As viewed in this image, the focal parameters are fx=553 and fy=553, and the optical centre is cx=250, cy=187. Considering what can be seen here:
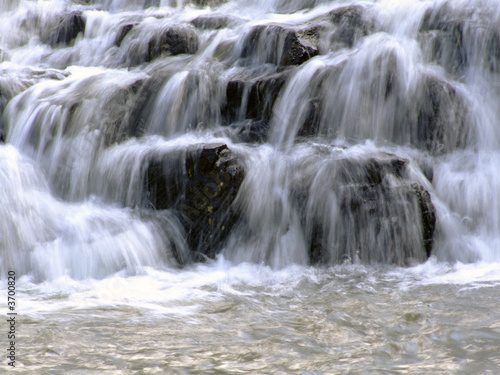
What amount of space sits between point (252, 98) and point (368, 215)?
2.28m

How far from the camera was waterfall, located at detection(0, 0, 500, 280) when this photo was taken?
16.2 ft

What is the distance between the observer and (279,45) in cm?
693

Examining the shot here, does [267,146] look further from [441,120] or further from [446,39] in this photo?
[446,39]

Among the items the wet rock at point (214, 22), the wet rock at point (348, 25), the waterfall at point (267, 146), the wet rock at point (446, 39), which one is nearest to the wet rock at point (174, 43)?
the waterfall at point (267, 146)

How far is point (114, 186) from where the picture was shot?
5746 mm

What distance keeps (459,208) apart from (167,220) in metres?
2.84

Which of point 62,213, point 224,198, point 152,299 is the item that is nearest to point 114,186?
point 62,213

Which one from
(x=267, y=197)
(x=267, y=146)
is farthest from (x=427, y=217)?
(x=267, y=146)

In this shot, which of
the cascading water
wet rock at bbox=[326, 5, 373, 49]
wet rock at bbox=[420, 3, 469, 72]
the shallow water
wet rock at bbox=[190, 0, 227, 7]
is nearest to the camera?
the shallow water

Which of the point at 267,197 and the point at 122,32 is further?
the point at 122,32

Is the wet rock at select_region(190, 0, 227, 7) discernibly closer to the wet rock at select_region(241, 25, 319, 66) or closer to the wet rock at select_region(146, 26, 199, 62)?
the wet rock at select_region(146, 26, 199, 62)

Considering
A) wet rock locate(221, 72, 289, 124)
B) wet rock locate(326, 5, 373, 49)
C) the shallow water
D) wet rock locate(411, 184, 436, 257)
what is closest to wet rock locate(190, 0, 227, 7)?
wet rock locate(326, 5, 373, 49)

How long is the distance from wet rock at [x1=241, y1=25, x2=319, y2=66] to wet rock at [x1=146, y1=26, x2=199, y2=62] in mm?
1095

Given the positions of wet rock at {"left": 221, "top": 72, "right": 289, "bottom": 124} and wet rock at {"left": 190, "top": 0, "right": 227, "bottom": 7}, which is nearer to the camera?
wet rock at {"left": 221, "top": 72, "right": 289, "bottom": 124}
